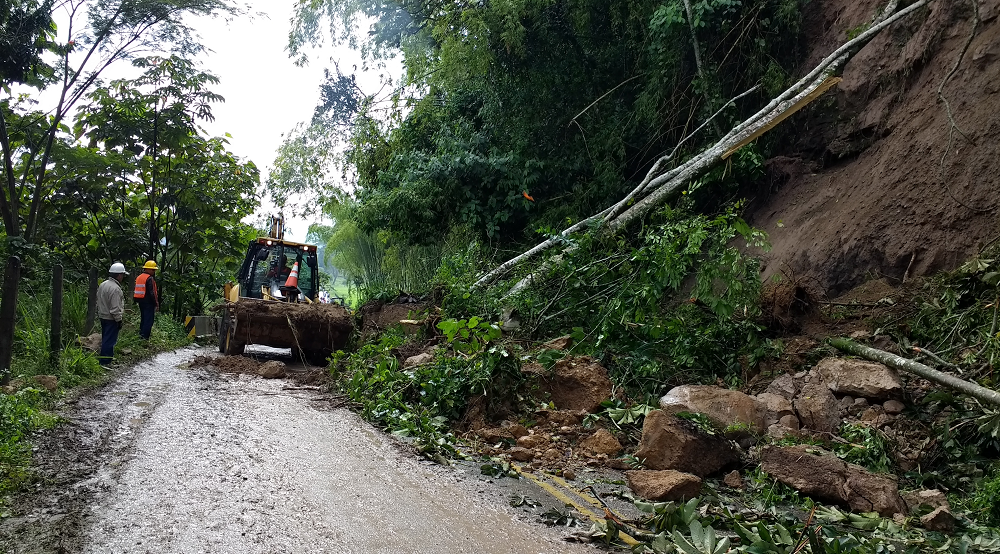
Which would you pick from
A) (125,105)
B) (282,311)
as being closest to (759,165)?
(282,311)

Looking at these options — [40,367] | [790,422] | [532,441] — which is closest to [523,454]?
[532,441]

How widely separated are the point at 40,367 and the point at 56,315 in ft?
2.21

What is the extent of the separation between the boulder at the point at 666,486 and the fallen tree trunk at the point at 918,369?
2.41 m

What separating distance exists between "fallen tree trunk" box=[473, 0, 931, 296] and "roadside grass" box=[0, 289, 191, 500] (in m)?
5.58

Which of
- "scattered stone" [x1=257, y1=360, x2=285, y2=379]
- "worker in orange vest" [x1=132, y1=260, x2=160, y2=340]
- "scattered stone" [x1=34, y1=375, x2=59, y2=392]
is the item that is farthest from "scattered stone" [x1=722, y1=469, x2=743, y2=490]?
"worker in orange vest" [x1=132, y1=260, x2=160, y2=340]

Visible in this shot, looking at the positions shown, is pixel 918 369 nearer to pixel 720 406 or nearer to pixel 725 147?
pixel 720 406

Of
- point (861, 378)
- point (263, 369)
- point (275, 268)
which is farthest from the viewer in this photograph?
point (275, 268)

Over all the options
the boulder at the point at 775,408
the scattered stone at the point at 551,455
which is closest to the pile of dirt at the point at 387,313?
the scattered stone at the point at 551,455

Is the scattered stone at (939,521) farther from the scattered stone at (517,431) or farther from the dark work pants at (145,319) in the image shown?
the dark work pants at (145,319)

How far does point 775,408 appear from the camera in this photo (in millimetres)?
6543

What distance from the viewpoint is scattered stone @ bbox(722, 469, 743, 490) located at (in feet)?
17.0

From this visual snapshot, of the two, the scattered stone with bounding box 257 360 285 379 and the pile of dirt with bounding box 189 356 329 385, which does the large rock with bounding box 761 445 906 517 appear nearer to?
the pile of dirt with bounding box 189 356 329 385

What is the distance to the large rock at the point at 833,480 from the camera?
14.7ft

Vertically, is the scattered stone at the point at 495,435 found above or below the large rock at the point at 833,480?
above
